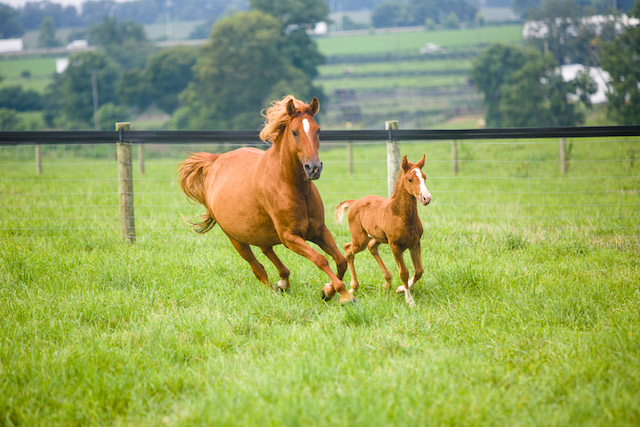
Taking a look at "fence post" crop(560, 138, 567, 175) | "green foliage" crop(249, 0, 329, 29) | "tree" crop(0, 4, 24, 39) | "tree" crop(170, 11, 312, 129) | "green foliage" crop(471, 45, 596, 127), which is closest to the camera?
"fence post" crop(560, 138, 567, 175)

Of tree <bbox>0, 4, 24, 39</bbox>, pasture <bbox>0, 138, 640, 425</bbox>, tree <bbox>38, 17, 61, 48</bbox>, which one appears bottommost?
pasture <bbox>0, 138, 640, 425</bbox>

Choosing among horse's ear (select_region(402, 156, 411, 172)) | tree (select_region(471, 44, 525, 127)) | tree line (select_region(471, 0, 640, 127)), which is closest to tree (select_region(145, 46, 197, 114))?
tree (select_region(471, 44, 525, 127))

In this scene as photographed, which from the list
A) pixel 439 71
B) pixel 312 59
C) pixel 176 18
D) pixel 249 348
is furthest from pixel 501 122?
pixel 176 18

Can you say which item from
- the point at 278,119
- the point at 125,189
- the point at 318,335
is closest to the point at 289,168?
the point at 278,119

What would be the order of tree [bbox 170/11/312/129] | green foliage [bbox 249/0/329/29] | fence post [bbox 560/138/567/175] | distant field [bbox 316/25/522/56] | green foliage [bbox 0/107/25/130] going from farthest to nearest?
distant field [bbox 316/25/522/56] < green foliage [bbox 249/0/329/29] < green foliage [bbox 0/107/25/130] < tree [bbox 170/11/312/129] < fence post [bbox 560/138/567/175]

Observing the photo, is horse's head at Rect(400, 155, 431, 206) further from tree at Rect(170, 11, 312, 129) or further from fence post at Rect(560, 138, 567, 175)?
tree at Rect(170, 11, 312, 129)

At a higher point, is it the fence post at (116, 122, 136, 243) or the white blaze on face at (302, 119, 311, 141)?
the white blaze on face at (302, 119, 311, 141)

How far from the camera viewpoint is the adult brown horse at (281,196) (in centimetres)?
482

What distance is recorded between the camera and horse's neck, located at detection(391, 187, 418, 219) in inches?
195

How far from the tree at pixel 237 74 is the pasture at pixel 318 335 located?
40.5 metres

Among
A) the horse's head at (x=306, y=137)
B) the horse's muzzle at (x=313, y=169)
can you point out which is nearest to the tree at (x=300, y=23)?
the horse's head at (x=306, y=137)

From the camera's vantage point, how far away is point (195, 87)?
165 feet

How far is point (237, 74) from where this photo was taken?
47500 mm

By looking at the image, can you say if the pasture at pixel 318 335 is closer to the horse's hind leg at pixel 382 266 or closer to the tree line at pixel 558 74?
the horse's hind leg at pixel 382 266
